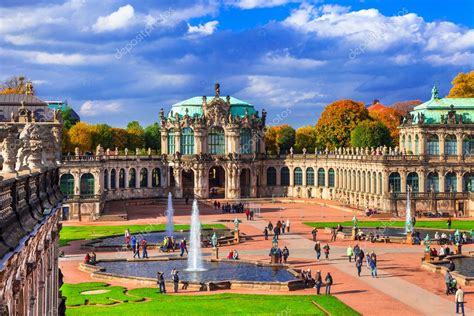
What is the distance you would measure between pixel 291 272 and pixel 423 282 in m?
9.28

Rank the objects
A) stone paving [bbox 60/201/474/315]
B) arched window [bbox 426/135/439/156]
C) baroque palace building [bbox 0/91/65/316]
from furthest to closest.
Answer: arched window [bbox 426/135/439/156] → stone paving [bbox 60/201/474/315] → baroque palace building [bbox 0/91/65/316]

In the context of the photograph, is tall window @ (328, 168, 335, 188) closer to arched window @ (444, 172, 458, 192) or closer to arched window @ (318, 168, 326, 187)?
arched window @ (318, 168, 326, 187)

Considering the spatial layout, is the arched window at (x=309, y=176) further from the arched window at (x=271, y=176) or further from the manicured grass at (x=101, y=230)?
the manicured grass at (x=101, y=230)

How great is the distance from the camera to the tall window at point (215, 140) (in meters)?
126

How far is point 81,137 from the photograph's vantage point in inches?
5315

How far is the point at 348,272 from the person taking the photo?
5412cm

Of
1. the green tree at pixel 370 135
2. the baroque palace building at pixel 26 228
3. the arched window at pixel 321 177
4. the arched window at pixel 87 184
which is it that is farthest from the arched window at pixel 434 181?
the baroque palace building at pixel 26 228

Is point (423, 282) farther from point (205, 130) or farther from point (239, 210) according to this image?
point (205, 130)

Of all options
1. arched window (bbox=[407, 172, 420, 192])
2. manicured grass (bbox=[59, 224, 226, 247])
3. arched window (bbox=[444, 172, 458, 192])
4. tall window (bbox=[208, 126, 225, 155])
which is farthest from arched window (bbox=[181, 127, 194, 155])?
arched window (bbox=[444, 172, 458, 192])

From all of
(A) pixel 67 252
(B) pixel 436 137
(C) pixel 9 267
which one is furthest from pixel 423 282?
(B) pixel 436 137

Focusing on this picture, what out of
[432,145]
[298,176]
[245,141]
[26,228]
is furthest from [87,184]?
[26,228]

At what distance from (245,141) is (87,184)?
33.6 meters

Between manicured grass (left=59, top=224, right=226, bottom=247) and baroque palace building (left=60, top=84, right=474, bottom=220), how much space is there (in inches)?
471

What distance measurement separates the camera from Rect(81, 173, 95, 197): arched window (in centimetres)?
10306
